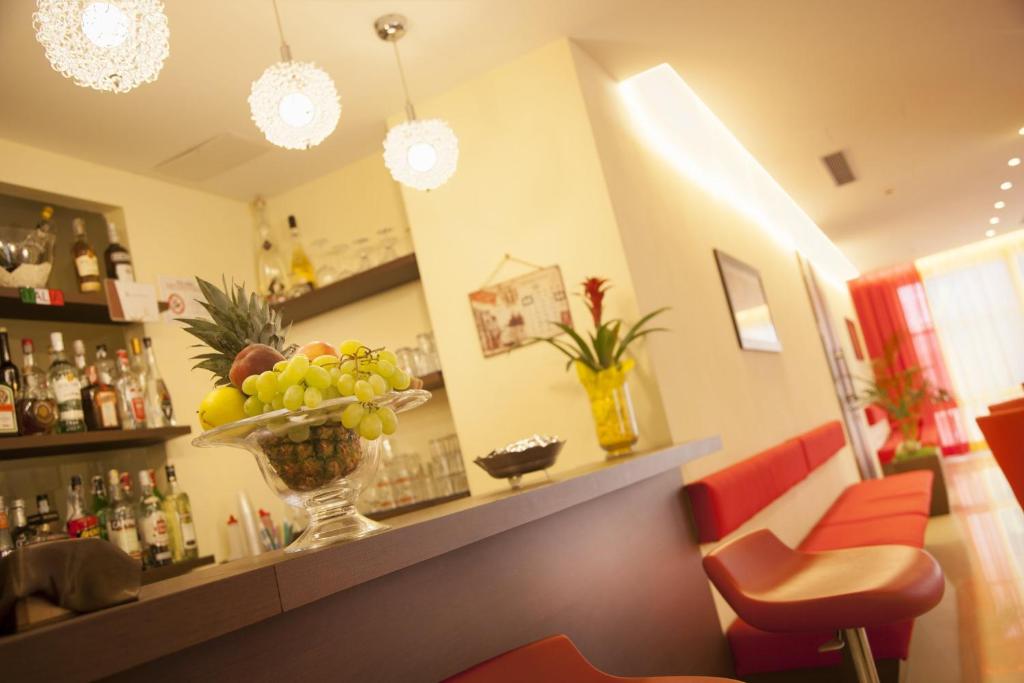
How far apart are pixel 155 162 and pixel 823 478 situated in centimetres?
448

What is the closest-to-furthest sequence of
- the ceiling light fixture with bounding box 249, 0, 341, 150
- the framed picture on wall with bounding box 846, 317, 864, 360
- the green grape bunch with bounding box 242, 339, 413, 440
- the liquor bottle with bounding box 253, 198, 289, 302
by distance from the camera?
the green grape bunch with bounding box 242, 339, 413, 440 < the ceiling light fixture with bounding box 249, 0, 341, 150 < the liquor bottle with bounding box 253, 198, 289, 302 < the framed picture on wall with bounding box 846, 317, 864, 360

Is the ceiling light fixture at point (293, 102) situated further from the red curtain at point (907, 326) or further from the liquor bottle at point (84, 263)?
the red curtain at point (907, 326)

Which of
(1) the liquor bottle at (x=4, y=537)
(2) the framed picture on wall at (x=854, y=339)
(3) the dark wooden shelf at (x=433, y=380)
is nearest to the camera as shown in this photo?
(1) the liquor bottle at (x=4, y=537)

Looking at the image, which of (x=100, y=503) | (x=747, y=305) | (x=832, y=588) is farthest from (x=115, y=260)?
(x=747, y=305)

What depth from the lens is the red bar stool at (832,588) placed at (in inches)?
71.0

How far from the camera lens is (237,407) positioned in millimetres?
1292

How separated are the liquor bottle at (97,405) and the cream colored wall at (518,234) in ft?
4.29

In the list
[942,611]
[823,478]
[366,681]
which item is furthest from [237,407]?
[823,478]

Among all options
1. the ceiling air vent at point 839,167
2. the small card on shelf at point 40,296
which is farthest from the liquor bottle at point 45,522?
the ceiling air vent at point 839,167

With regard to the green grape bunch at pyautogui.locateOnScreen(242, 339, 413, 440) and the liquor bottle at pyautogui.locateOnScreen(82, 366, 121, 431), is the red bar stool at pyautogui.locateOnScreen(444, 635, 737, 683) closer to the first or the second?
the green grape bunch at pyautogui.locateOnScreen(242, 339, 413, 440)

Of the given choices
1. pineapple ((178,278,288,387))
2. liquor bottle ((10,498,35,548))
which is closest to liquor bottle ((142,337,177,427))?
liquor bottle ((10,498,35,548))

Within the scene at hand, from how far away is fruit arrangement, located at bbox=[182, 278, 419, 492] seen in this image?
1210mm

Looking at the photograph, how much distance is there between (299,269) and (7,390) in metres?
1.53

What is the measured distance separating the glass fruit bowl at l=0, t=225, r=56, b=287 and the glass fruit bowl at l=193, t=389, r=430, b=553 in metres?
1.90
